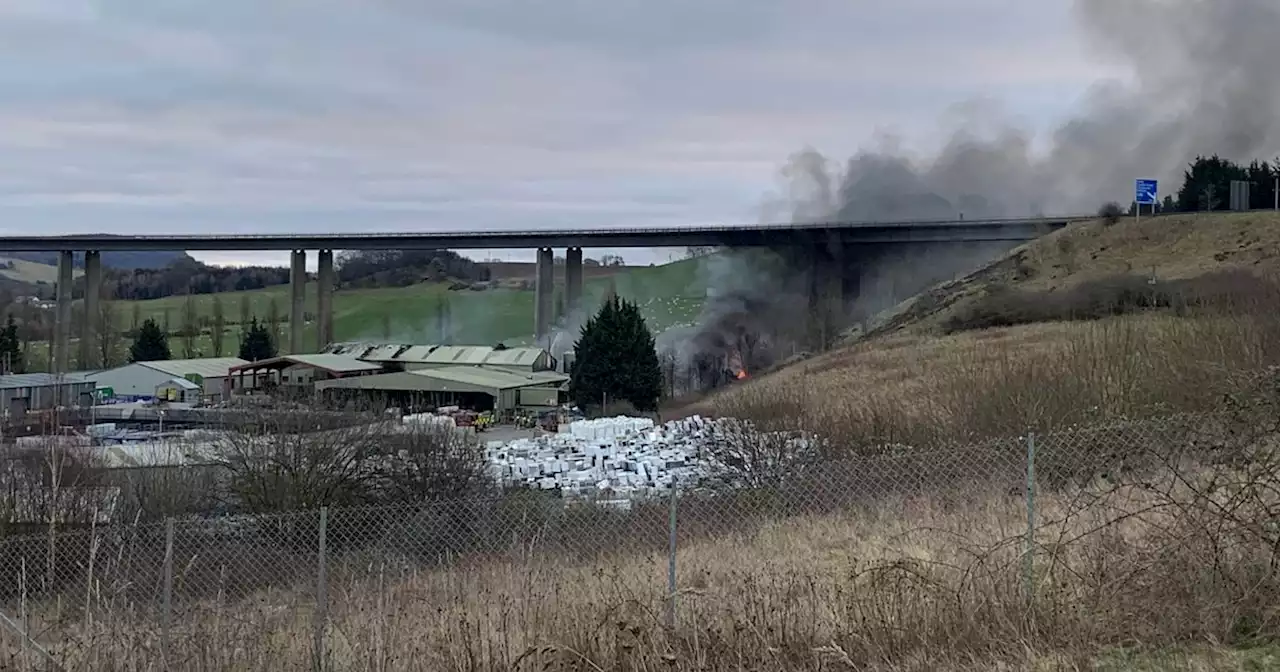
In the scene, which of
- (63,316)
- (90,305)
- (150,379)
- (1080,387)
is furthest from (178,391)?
(1080,387)

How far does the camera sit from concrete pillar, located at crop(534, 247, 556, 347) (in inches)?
3369

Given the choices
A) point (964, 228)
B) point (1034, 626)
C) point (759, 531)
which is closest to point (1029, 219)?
point (964, 228)

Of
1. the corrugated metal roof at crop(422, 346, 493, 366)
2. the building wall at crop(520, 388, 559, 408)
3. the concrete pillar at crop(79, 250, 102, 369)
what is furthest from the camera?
the concrete pillar at crop(79, 250, 102, 369)

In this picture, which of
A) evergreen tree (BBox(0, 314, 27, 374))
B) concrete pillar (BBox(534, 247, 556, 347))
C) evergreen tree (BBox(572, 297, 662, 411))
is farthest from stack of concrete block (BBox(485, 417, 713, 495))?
evergreen tree (BBox(0, 314, 27, 374))

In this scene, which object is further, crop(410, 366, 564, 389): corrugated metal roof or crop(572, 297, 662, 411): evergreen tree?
crop(410, 366, 564, 389): corrugated metal roof

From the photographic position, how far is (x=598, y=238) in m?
86.1

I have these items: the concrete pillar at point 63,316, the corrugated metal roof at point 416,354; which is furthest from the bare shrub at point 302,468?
the concrete pillar at point 63,316

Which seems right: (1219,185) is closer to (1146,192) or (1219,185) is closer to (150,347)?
(1146,192)

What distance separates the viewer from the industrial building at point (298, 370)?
75.5 metres

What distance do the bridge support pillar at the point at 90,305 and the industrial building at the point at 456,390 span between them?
119ft

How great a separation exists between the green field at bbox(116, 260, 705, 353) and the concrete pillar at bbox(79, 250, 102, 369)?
13.6 metres

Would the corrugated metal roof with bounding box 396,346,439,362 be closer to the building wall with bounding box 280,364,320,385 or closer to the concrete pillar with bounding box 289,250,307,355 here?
the building wall with bounding box 280,364,320,385

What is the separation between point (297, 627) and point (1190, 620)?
597 centimetres

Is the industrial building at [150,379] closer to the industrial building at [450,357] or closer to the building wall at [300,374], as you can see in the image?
the building wall at [300,374]
